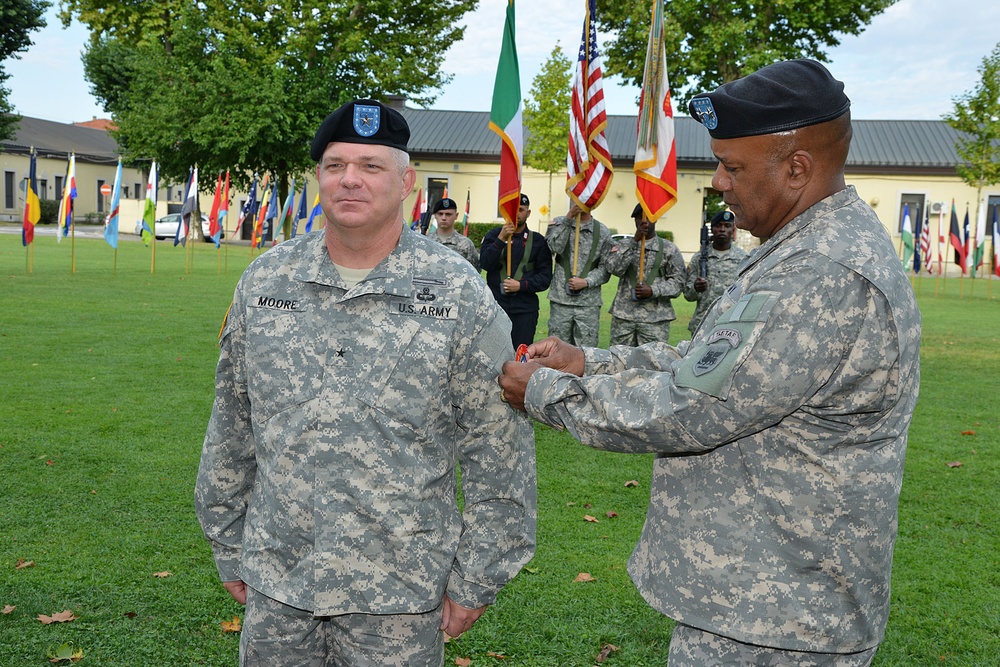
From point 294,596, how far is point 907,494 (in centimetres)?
598

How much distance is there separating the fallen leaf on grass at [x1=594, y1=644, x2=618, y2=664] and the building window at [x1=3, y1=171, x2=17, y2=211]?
224ft

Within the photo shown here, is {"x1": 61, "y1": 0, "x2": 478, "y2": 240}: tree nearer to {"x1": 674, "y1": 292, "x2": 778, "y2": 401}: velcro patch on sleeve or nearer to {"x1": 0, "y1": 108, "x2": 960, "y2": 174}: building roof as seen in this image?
{"x1": 0, "y1": 108, "x2": 960, "y2": 174}: building roof

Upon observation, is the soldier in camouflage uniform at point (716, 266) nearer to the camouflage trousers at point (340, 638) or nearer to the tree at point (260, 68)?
the camouflage trousers at point (340, 638)

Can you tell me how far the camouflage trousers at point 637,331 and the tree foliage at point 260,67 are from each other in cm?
3060

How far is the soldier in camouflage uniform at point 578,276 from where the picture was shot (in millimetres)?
9898

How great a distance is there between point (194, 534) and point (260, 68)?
122 ft

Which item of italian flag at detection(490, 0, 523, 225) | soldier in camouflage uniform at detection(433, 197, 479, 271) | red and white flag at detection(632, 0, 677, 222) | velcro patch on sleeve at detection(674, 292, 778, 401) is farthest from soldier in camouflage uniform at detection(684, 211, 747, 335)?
velcro patch on sleeve at detection(674, 292, 778, 401)

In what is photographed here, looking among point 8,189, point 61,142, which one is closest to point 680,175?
point 8,189

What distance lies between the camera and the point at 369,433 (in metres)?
2.54

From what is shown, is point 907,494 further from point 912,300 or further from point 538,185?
point 538,185

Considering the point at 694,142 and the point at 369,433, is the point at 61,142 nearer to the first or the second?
the point at 694,142

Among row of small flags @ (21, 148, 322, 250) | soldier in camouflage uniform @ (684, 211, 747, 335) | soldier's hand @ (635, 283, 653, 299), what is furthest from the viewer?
row of small flags @ (21, 148, 322, 250)

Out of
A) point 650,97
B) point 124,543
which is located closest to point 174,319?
point 650,97

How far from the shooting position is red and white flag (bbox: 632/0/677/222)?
9.26 m
